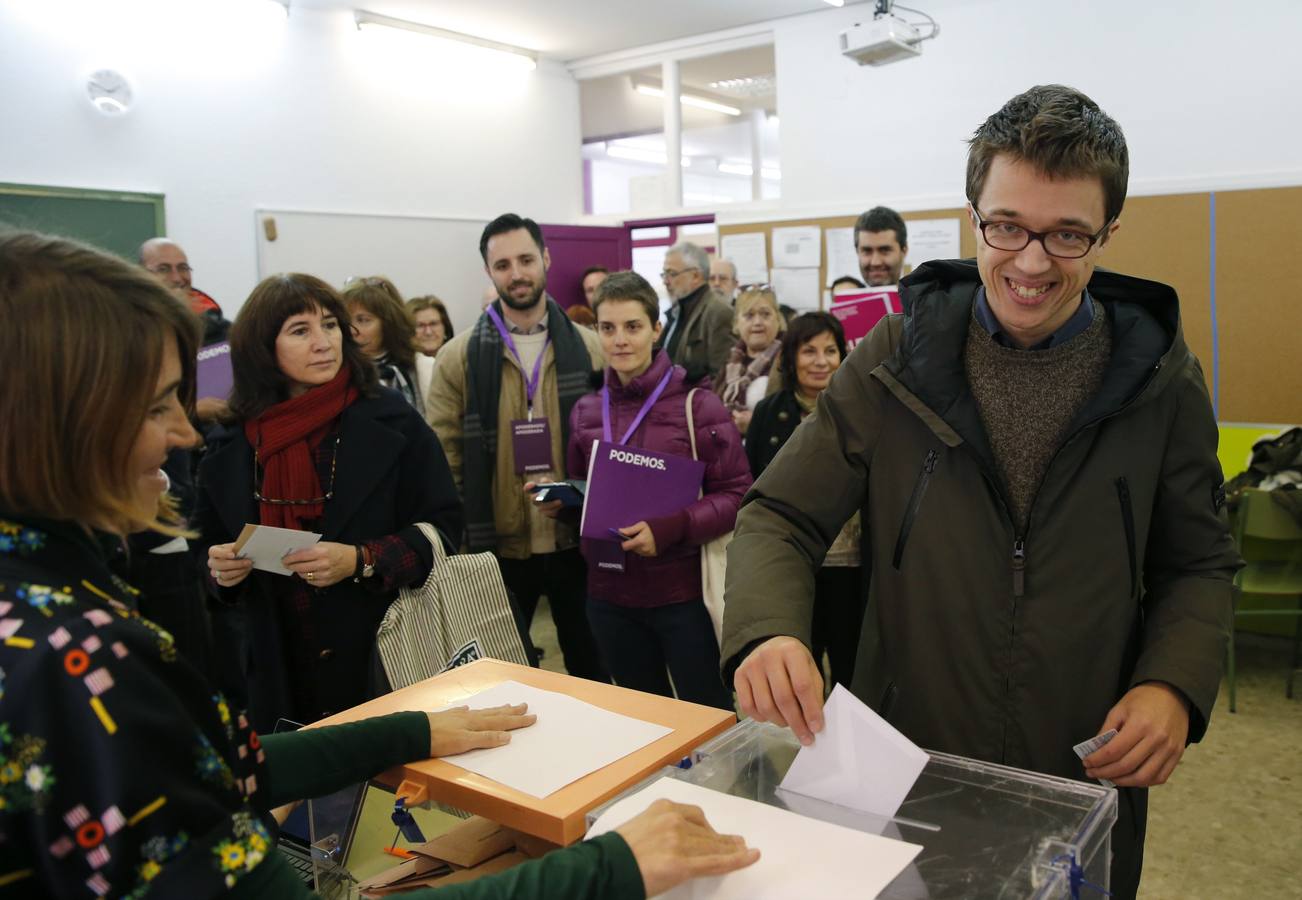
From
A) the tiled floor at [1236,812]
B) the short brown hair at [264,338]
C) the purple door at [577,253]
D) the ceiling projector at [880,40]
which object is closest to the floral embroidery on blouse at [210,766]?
the short brown hair at [264,338]

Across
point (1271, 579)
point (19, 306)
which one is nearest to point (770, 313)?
point (1271, 579)

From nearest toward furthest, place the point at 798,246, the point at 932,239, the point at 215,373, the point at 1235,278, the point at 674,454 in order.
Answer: the point at 674,454
the point at 215,373
the point at 1235,278
the point at 932,239
the point at 798,246

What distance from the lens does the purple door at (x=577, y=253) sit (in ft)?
26.1

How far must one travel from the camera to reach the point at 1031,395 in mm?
1325

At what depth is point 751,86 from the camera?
9008mm

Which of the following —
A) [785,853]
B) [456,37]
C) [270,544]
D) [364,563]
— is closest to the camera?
[785,853]

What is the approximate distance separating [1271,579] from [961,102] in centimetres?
378

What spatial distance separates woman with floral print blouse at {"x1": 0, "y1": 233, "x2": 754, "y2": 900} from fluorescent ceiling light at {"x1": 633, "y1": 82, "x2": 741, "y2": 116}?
27.9 feet

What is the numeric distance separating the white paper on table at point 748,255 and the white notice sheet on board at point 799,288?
137 mm

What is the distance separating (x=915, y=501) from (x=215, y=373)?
2.52m


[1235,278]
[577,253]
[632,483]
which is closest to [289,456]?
[632,483]

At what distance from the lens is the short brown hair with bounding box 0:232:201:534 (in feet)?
2.39

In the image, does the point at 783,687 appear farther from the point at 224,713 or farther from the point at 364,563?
the point at 364,563

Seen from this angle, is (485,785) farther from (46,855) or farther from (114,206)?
(114,206)
